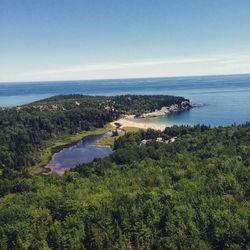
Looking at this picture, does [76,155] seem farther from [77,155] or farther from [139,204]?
[139,204]

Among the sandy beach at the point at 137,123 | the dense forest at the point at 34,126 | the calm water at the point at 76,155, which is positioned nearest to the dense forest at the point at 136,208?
the calm water at the point at 76,155

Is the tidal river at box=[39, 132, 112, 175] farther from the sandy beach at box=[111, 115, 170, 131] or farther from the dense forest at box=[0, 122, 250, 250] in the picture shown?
the sandy beach at box=[111, 115, 170, 131]

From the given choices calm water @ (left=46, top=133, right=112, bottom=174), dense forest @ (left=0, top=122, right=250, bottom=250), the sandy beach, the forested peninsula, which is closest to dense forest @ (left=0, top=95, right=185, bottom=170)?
the sandy beach

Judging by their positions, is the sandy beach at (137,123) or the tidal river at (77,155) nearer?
the tidal river at (77,155)


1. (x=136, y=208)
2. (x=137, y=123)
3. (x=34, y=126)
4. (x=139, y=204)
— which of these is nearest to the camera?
(x=136, y=208)

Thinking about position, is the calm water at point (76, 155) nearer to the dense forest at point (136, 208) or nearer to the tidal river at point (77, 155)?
the tidal river at point (77, 155)

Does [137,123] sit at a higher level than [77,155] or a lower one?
higher

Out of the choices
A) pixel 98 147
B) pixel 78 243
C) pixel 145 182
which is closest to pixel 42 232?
pixel 78 243

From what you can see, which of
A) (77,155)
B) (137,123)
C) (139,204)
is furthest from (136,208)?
(137,123)
